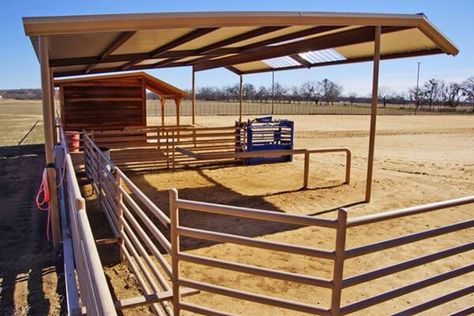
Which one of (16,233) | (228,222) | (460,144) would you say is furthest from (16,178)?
(460,144)

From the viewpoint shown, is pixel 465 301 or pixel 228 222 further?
pixel 228 222

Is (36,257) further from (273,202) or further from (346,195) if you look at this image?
(346,195)

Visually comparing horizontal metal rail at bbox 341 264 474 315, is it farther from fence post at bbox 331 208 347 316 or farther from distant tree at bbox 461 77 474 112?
distant tree at bbox 461 77 474 112

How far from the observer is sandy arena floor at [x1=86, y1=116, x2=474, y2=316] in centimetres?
409

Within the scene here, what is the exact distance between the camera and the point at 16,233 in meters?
5.76

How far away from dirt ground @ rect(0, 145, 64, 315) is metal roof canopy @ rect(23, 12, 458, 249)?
0.46 meters

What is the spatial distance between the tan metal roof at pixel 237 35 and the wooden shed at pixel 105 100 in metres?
4.73

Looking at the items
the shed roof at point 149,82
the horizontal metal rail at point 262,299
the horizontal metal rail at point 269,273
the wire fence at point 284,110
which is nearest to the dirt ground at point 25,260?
the horizontal metal rail at point 262,299

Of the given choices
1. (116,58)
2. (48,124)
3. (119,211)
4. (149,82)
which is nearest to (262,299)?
(119,211)

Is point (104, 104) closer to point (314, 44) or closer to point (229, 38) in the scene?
point (229, 38)

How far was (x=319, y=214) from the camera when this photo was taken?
680 cm

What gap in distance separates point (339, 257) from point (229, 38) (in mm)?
6540

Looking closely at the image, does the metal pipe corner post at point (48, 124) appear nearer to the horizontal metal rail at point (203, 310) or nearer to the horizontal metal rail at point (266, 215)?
the horizontal metal rail at point (203, 310)

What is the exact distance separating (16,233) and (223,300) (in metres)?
3.68
